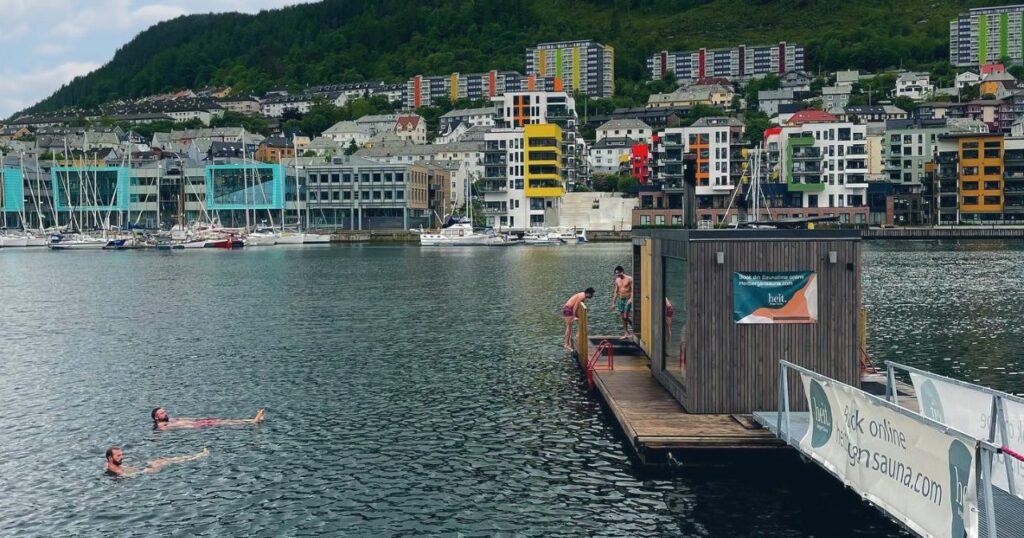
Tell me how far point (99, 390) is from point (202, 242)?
138 metres

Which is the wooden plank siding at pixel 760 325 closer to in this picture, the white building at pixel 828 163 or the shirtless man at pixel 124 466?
the shirtless man at pixel 124 466

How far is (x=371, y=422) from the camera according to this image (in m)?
25.3

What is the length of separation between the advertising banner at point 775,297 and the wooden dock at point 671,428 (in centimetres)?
220

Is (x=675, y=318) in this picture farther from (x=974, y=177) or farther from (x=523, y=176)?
(x=974, y=177)

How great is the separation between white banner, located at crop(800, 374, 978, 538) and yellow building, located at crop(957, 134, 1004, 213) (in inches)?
5998

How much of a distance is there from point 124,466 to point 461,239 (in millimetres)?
132383

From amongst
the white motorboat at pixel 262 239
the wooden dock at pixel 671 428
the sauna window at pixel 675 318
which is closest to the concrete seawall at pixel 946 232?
the white motorboat at pixel 262 239

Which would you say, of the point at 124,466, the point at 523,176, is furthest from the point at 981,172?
the point at 124,466

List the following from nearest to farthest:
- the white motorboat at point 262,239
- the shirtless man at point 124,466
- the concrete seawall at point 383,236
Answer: the shirtless man at point 124,466, the white motorboat at point 262,239, the concrete seawall at point 383,236

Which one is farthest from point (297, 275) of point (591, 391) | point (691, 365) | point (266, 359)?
point (691, 365)

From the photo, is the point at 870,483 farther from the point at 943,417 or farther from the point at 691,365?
the point at 691,365

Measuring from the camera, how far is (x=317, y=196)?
603ft

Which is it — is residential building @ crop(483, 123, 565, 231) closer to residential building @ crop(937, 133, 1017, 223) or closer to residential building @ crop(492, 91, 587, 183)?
residential building @ crop(492, 91, 587, 183)

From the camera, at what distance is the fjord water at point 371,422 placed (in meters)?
17.8
